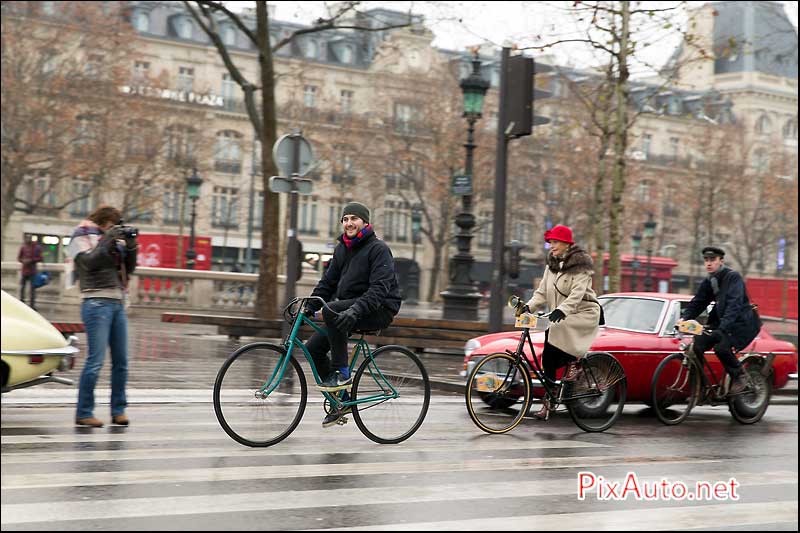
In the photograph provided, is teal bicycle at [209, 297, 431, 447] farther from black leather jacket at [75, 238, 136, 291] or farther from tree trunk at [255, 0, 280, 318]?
tree trunk at [255, 0, 280, 318]

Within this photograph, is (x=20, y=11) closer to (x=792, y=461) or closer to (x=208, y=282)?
(x=208, y=282)

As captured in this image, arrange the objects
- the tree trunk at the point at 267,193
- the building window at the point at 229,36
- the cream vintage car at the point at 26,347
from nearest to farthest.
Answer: the cream vintage car at the point at 26,347 < the tree trunk at the point at 267,193 < the building window at the point at 229,36

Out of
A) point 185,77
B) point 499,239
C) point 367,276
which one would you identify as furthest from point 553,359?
point 185,77

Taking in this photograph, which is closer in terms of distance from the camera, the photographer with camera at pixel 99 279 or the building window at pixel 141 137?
the photographer with camera at pixel 99 279

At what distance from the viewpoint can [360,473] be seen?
24.8ft

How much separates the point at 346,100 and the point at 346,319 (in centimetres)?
6831

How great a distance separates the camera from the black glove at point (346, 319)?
8.51 m

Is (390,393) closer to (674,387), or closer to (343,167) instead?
(674,387)

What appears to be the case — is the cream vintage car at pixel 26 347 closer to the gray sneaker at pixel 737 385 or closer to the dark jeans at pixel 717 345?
the dark jeans at pixel 717 345

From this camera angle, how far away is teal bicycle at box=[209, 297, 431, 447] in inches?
328

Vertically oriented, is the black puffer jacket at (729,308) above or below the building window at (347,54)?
below

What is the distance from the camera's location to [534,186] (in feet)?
206

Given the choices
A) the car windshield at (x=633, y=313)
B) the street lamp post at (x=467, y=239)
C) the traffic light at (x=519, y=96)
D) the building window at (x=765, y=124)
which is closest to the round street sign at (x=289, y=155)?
the traffic light at (x=519, y=96)

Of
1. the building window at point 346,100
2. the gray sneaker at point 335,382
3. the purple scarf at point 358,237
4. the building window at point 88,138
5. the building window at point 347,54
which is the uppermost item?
the building window at point 347,54
